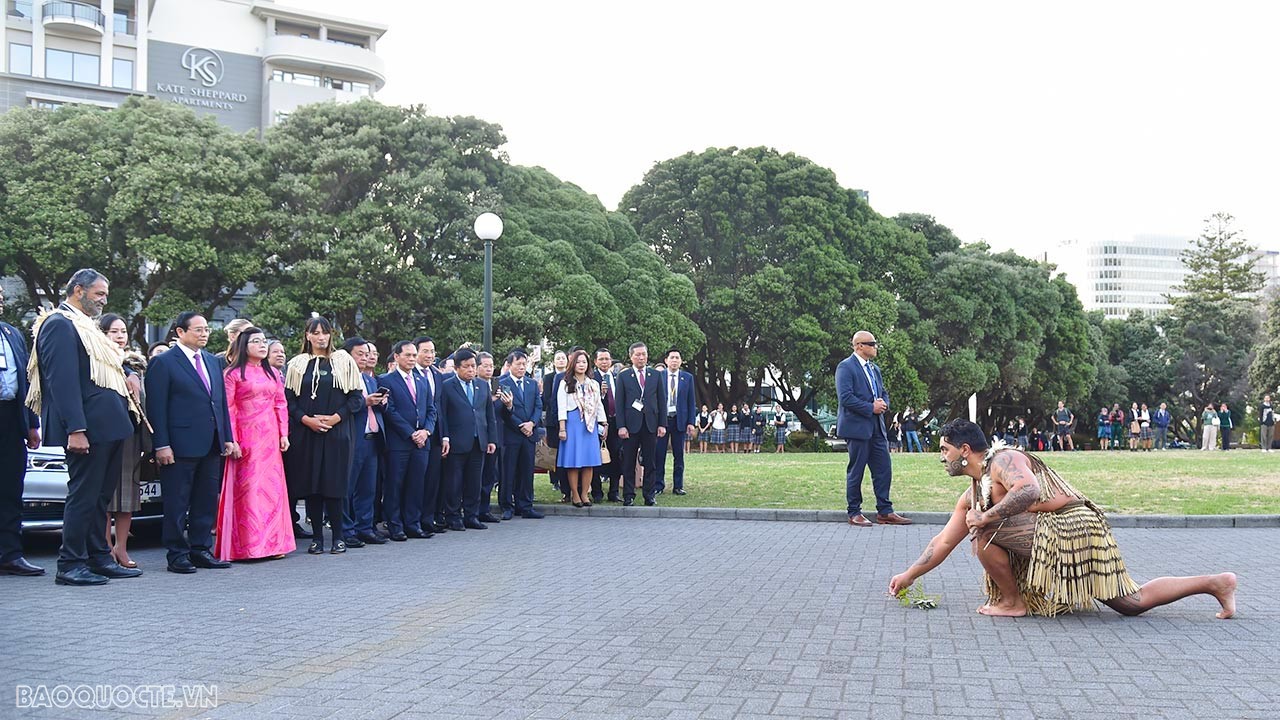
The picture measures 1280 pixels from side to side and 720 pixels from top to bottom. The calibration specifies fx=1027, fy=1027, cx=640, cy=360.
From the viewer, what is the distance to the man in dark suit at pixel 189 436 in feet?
28.7

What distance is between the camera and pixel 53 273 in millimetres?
29906

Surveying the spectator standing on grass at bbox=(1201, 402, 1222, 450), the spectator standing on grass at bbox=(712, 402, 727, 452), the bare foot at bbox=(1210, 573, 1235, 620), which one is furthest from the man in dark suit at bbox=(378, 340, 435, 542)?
the spectator standing on grass at bbox=(1201, 402, 1222, 450)

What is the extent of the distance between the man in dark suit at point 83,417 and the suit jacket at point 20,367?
0.31m

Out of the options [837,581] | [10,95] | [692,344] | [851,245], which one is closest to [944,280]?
[851,245]

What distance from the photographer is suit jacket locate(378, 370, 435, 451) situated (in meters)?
11.1

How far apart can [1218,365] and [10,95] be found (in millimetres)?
70715

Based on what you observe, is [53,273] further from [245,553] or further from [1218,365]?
[1218,365]

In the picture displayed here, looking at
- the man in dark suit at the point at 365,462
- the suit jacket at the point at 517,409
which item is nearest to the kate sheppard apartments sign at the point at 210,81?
the suit jacket at the point at 517,409

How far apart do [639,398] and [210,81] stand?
56298 mm

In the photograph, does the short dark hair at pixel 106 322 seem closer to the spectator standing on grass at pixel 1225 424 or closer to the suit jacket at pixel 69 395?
the suit jacket at pixel 69 395

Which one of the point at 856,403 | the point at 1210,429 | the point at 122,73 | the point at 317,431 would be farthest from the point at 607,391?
the point at 122,73

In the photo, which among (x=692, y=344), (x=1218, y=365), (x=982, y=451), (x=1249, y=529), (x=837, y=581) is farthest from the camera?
(x=1218, y=365)

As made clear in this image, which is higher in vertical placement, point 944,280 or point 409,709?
→ point 944,280

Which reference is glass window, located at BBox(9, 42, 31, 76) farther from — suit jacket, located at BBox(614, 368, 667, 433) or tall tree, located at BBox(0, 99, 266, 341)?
suit jacket, located at BBox(614, 368, 667, 433)
